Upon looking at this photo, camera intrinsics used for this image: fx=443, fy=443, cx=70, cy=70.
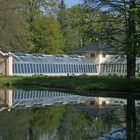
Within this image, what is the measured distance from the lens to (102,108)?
2236cm

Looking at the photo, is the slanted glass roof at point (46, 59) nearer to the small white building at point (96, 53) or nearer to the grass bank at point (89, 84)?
the small white building at point (96, 53)

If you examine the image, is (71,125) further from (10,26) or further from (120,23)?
(10,26)

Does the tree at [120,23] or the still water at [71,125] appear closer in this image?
the still water at [71,125]

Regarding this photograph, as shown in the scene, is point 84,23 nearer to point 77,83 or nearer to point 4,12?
point 77,83

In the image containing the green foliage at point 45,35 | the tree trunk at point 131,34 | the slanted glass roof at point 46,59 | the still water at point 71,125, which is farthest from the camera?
the green foliage at point 45,35

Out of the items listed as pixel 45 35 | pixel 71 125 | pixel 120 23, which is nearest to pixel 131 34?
pixel 120 23

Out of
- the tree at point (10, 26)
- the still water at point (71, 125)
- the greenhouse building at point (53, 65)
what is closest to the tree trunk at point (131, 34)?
the still water at point (71, 125)

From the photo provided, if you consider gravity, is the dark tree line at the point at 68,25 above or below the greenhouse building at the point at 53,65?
above

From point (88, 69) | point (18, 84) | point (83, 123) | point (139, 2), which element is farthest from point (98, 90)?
point (88, 69)

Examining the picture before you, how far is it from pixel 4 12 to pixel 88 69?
52.6ft

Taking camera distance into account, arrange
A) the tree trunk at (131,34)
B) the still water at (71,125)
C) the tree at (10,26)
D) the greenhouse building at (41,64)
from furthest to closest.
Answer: the tree at (10,26) → the greenhouse building at (41,64) → the tree trunk at (131,34) → the still water at (71,125)

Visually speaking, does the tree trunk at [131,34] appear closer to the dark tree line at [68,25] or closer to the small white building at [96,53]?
the dark tree line at [68,25]

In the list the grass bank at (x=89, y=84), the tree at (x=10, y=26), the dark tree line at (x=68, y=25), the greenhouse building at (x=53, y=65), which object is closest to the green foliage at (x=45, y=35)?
the dark tree line at (x=68, y=25)

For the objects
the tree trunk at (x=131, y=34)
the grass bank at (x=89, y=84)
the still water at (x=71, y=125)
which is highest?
the tree trunk at (x=131, y=34)
